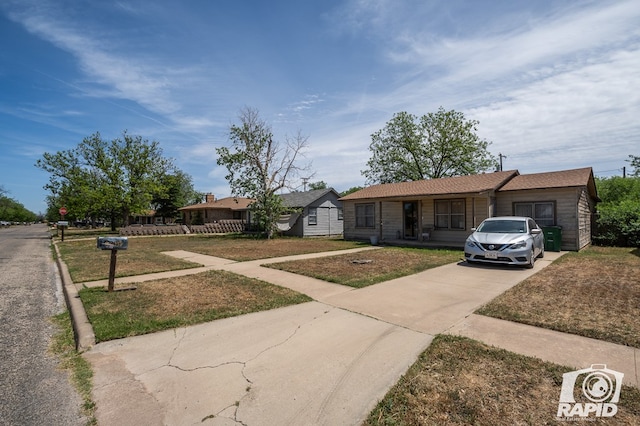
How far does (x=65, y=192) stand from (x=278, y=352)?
38.3 metres

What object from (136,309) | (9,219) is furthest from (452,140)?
(9,219)

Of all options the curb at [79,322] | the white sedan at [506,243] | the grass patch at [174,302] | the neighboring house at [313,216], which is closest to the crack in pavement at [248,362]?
the grass patch at [174,302]

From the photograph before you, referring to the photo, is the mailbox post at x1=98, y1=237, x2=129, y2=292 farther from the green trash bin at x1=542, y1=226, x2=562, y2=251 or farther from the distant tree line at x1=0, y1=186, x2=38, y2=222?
the distant tree line at x1=0, y1=186, x2=38, y2=222

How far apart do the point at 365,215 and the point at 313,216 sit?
6791 mm

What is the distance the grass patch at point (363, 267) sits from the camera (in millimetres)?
7941

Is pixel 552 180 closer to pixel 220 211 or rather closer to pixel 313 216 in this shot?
pixel 313 216

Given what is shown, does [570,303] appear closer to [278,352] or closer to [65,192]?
[278,352]

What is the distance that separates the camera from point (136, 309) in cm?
556

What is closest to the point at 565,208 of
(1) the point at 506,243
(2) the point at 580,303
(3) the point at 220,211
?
(1) the point at 506,243

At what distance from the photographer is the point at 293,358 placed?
3.67 metres

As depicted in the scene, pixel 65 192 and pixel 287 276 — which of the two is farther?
pixel 65 192

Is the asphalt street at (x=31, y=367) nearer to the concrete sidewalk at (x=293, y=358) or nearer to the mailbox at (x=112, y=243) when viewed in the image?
the concrete sidewalk at (x=293, y=358)

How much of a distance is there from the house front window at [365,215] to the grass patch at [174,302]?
1318 centimetres

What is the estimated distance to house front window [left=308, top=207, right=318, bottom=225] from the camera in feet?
85.9
